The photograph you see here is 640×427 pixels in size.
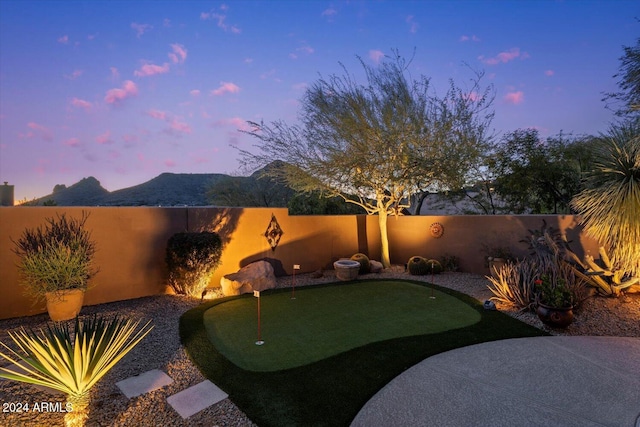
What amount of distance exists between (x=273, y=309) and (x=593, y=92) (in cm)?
1302

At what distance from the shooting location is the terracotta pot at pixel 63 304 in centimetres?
518

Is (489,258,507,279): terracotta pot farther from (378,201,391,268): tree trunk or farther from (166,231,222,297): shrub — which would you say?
(166,231,222,297): shrub

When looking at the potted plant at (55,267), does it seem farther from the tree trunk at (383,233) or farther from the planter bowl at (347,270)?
the tree trunk at (383,233)

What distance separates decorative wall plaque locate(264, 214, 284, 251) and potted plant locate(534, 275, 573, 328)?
669 centimetres

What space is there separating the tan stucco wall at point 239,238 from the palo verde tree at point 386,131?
1672mm

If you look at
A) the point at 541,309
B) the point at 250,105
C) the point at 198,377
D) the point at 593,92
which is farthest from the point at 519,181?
the point at 198,377

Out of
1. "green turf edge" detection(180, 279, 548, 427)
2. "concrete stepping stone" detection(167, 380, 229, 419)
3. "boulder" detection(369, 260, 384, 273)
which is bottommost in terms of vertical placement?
"boulder" detection(369, 260, 384, 273)

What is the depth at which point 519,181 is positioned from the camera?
1231 cm

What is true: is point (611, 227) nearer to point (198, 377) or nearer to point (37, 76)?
point (198, 377)

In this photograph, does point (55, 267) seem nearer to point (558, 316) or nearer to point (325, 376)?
point (325, 376)

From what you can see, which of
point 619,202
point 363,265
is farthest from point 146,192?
point 619,202

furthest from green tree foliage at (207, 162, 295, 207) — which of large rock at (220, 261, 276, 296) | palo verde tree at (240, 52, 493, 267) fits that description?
A: large rock at (220, 261, 276, 296)

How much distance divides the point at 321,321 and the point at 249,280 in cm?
279

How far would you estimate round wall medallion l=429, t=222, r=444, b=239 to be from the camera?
10.4 metres
